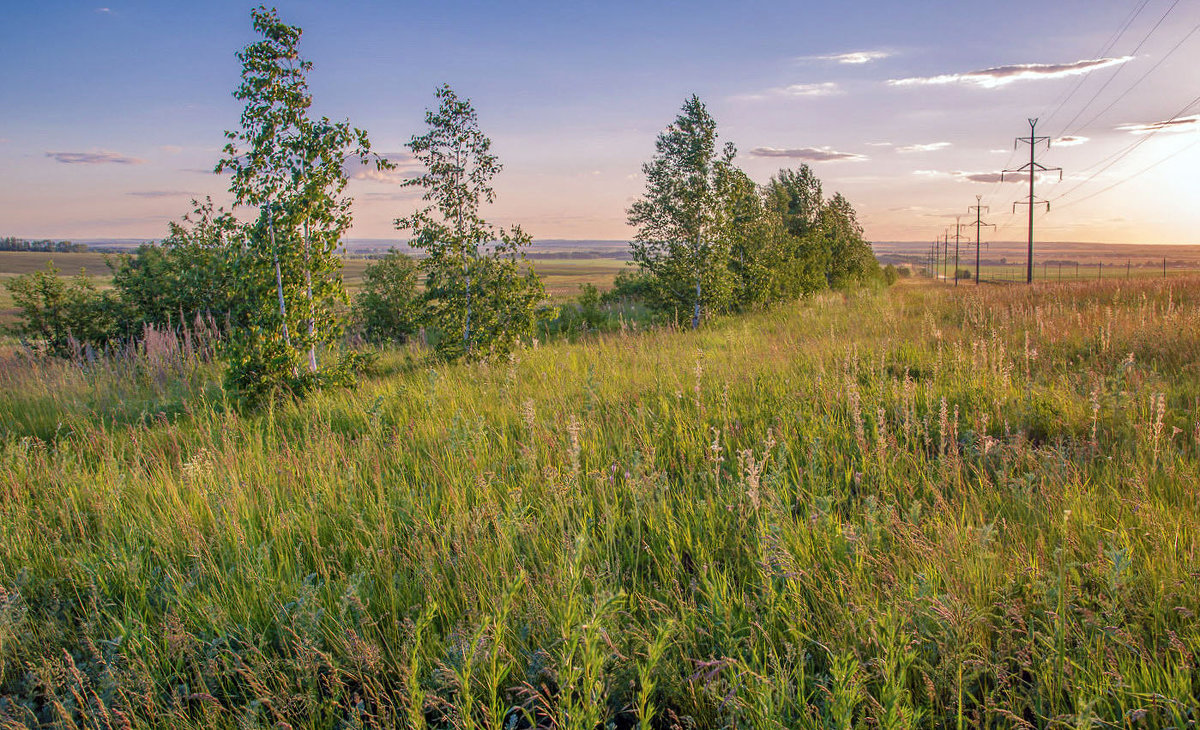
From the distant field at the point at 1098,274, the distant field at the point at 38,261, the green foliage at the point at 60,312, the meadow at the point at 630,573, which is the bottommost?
the meadow at the point at 630,573

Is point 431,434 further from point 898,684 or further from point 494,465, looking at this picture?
point 898,684

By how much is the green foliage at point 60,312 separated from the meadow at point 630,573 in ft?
28.3

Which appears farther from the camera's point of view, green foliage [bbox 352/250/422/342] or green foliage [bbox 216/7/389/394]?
green foliage [bbox 352/250/422/342]

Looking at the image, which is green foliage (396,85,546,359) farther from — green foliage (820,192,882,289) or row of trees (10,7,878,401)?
green foliage (820,192,882,289)

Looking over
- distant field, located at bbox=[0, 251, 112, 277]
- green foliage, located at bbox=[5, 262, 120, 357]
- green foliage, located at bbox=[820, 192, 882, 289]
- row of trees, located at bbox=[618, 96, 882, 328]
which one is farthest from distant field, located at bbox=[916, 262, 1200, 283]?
distant field, located at bbox=[0, 251, 112, 277]

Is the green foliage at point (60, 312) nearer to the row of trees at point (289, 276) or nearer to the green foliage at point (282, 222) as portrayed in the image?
the row of trees at point (289, 276)

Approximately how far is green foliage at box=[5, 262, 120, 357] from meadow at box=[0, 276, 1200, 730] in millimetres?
8619

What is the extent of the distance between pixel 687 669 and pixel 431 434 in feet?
11.0

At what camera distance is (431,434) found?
5012 mm

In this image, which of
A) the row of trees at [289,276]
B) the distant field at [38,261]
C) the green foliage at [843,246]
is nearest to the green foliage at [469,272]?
the row of trees at [289,276]

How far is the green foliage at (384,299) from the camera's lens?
46.5 ft

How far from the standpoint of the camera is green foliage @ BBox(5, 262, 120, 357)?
1138 centimetres

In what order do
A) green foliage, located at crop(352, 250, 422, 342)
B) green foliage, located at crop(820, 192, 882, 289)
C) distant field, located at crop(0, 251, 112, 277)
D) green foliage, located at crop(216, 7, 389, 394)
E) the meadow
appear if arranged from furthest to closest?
1. distant field, located at crop(0, 251, 112, 277)
2. green foliage, located at crop(820, 192, 882, 289)
3. green foliage, located at crop(352, 250, 422, 342)
4. green foliage, located at crop(216, 7, 389, 394)
5. the meadow

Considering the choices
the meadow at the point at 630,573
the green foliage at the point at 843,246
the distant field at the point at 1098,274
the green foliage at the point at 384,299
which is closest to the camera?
the meadow at the point at 630,573
